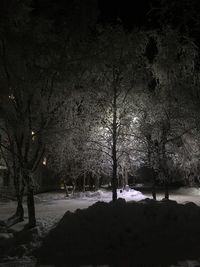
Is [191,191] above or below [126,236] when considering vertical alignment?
above

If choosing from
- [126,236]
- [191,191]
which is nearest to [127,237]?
[126,236]

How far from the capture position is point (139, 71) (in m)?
21.5

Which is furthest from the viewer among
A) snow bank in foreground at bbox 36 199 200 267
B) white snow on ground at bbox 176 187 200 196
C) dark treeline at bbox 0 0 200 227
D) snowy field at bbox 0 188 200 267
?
white snow on ground at bbox 176 187 200 196

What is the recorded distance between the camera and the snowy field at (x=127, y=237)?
1024cm

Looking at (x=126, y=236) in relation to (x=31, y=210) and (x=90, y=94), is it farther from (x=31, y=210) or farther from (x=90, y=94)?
(x=90, y=94)

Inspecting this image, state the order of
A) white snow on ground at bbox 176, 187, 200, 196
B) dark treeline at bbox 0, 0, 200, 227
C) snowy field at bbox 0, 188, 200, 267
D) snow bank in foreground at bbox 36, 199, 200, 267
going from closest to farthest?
snowy field at bbox 0, 188, 200, 267 → snow bank in foreground at bbox 36, 199, 200, 267 → dark treeline at bbox 0, 0, 200, 227 → white snow on ground at bbox 176, 187, 200, 196

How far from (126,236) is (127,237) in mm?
55

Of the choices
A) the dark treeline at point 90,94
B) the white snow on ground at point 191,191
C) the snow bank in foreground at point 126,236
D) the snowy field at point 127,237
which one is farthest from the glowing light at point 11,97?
the white snow on ground at point 191,191

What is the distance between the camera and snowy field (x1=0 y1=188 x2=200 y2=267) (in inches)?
403

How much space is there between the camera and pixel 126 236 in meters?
11.9

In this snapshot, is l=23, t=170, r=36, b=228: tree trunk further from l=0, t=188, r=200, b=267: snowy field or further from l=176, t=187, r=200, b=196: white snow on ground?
l=176, t=187, r=200, b=196: white snow on ground

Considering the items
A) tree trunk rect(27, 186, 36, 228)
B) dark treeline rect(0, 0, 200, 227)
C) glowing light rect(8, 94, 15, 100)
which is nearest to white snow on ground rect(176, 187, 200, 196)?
dark treeline rect(0, 0, 200, 227)

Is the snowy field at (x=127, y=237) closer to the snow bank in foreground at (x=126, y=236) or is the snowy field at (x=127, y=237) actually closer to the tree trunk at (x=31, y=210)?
the snow bank in foreground at (x=126, y=236)

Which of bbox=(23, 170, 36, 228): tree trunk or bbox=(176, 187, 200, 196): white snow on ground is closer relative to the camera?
bbox=(23, 170, 36, 228): tree trunk
